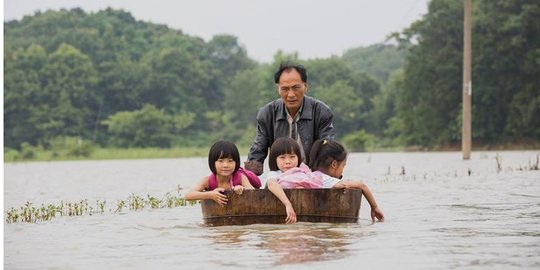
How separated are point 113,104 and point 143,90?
275 centimetres

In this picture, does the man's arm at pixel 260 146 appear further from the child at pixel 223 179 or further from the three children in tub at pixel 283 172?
the child at pixel 223 179

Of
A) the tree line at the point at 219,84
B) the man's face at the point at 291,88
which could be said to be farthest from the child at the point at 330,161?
the tree line at the point at 219,84

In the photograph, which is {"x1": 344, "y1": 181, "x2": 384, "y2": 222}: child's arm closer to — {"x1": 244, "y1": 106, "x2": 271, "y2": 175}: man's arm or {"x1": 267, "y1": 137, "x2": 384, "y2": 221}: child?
{"x1": 267, "y1": 137, "x2": 384, "y2": 221}: child

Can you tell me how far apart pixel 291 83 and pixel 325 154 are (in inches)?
33.3

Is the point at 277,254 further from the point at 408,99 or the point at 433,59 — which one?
the point at 408,99

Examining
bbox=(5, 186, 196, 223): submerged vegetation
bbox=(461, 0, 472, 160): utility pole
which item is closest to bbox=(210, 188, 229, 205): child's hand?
bbox=(5, 186, 196, 223): submerged vegetation

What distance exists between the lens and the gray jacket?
12141 millimetres

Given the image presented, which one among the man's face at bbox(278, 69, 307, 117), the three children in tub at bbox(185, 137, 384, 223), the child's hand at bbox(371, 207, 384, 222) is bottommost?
the child's hand at bbox(371, 207, 384, 222)

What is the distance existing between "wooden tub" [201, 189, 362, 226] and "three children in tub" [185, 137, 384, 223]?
10 cm

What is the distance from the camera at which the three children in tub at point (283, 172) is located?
1102 centimetres

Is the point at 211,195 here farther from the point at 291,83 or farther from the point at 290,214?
the point at 291,83

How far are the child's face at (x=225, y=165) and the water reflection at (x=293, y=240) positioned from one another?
0.55 metres

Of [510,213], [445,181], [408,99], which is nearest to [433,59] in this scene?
[408,99]

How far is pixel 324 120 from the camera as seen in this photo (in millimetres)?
12125
